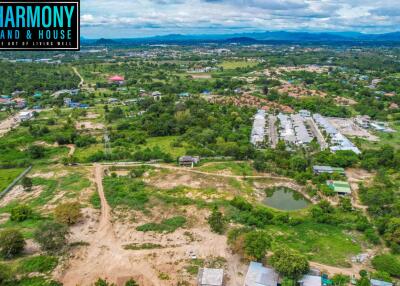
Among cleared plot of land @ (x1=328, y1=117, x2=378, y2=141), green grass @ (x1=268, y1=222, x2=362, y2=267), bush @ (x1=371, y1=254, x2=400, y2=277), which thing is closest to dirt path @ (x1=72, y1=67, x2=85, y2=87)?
cleared plot of land @ (x1=328, y1=117, x2=378, y2=141)

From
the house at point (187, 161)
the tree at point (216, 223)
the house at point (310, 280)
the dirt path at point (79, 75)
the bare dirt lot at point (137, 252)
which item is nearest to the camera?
the house at point (310, 280)

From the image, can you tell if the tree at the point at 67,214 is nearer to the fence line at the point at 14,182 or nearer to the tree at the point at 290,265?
the fence line at the point at 14,182

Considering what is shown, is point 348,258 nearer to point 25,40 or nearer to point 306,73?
point 25,40

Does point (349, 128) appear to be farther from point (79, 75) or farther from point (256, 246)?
point (79, 75)

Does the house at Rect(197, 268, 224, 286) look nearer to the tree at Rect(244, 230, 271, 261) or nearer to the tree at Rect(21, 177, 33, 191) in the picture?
the tree at Rect(244, 230, 271, 261)

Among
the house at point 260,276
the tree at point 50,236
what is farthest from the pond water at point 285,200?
the tree at point 50,236

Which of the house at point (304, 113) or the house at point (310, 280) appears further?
the house at point (304, 113)
